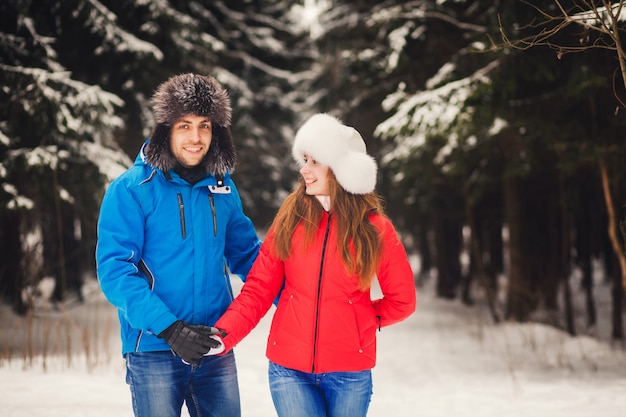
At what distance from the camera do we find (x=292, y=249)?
2967 mm

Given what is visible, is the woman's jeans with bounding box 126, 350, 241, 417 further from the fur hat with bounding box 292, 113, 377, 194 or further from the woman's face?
the fur hat with bounding box 292, 113, 377, 194

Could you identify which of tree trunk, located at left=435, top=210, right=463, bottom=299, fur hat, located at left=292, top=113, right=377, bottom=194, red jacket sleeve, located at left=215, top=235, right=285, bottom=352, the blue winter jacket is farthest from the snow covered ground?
tree trunk, located at left=435, top=210, right=463, bottom=299

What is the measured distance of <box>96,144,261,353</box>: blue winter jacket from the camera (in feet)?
9.14

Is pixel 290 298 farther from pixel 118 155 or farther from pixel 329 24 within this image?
pixel 329 24

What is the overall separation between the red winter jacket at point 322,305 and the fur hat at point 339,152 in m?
0.21

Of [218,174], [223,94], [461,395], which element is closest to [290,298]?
[218,174]

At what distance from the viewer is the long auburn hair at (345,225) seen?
113 inches

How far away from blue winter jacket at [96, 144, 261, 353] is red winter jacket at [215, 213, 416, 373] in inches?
8.5

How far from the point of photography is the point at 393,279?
9.90 feet

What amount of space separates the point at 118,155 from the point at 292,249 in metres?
7.40

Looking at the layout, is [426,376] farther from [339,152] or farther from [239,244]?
[339,152]

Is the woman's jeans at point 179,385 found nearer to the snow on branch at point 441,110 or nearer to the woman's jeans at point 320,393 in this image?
the woman's jeans at point 320,393

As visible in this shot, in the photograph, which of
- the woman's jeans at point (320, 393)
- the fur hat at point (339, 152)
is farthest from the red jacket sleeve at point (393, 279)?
the woman's jeans at point (320, 393)

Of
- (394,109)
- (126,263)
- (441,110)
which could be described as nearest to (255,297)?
(126,263)
